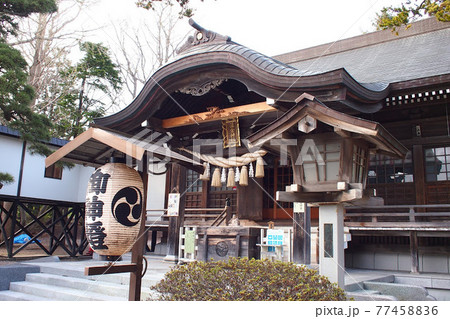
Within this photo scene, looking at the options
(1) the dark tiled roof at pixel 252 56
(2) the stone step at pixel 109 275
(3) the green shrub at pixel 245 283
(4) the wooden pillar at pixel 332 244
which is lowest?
(2) the stone step at pixel 109 275

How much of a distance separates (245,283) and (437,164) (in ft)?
24.5

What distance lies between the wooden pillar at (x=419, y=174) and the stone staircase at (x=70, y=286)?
21.4ft

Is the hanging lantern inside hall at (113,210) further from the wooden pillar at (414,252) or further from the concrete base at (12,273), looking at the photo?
the wooden pillar at (414,252)

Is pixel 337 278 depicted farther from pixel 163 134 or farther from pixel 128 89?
pixel 128 89

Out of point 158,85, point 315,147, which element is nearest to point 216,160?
point 158,85

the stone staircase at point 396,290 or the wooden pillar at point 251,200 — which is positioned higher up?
the wooden pillar at point 251,200

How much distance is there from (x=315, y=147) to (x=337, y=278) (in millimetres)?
1941

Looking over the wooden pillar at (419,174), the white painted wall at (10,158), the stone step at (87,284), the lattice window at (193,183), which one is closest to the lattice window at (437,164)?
the wooden pillar at (419,174)

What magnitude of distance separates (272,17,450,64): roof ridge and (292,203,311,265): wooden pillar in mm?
8039

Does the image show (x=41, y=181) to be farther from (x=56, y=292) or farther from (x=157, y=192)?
(x=56, y=292)

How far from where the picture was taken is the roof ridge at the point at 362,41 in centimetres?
1350

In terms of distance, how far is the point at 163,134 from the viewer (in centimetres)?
1058

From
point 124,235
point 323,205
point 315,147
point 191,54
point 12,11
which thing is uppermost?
point 12,11

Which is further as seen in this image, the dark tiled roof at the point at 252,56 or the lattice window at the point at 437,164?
the lattice window at the point at 437,164
